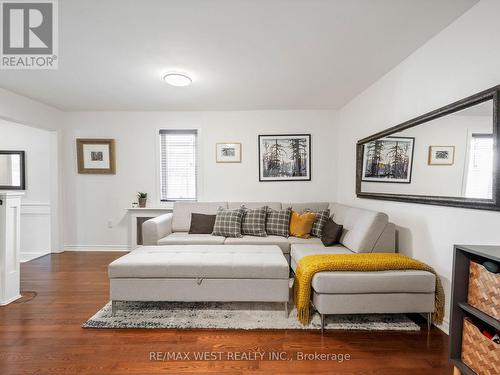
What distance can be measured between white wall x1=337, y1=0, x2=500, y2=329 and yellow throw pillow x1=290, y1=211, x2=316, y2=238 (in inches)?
30.1

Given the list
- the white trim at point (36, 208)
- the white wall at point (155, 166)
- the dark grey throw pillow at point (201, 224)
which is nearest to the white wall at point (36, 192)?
the white trim at point (36, 208)

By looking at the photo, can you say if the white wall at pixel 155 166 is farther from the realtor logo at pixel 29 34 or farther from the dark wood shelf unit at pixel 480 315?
the dark wood shelf unit at pixel 480 315

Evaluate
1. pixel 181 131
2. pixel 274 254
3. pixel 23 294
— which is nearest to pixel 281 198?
pixel 274 254

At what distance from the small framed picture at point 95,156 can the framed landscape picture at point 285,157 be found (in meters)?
2.55

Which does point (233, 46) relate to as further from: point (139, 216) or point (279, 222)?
point (139, 216)

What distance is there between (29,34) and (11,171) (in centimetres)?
322

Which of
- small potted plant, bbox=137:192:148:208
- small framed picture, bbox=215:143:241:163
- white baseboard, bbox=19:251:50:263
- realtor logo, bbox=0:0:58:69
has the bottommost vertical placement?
white baseboard, bbox=19:251:50:263

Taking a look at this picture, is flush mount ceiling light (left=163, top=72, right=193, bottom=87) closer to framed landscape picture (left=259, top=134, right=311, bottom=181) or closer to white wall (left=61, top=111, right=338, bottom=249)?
white wall (left=61, top=111, right=338, bottom=249)

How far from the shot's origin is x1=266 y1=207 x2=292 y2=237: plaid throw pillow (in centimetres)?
331

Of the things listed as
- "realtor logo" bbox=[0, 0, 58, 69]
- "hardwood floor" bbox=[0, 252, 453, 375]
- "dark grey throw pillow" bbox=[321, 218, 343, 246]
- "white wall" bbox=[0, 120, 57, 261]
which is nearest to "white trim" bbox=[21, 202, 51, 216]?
"white wall" bbox=[0, 120, 57, 261]

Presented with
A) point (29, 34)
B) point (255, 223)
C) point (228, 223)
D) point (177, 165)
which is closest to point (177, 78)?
point (29, 34)

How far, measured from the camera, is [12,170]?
412 centimetres

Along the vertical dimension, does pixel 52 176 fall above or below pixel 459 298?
above

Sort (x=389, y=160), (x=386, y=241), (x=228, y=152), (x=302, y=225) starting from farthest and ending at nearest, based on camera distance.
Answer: (x=228, y=152), (x=302, y=225), (x=389, y=160), (x=386, y=241)
